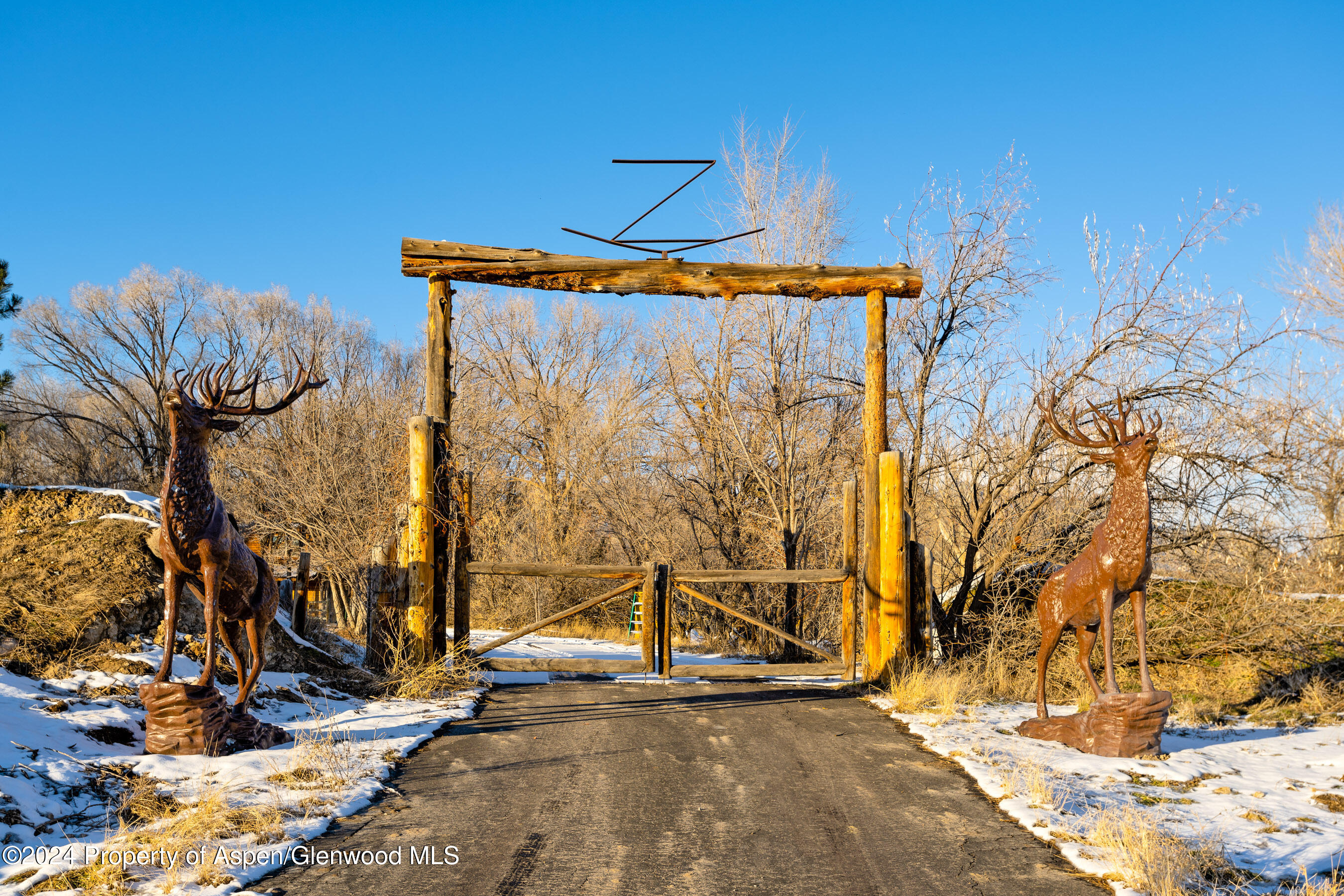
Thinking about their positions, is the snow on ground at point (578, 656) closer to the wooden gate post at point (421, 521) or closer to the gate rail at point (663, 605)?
the gate rail at point (663, 605)

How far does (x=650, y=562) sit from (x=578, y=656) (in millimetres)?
2822

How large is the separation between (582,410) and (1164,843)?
66.5 ft

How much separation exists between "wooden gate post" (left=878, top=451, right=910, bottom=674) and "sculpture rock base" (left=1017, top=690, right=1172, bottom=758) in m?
2.76

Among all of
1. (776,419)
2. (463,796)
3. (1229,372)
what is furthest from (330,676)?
(1229,372)

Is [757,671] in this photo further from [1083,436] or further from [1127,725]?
[1083,436]

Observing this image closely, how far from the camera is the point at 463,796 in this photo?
16.5 feet

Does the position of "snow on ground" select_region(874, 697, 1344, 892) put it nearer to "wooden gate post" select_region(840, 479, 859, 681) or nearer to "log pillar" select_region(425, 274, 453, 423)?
"wooden gate post" select_region(840, 479, 859, 681)

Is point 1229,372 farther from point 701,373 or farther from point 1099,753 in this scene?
point 701,373

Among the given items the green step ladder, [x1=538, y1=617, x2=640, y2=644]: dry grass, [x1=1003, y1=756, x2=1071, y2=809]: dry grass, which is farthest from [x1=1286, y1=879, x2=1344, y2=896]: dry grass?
the green step ladder

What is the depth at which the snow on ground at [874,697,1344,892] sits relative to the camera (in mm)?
4293

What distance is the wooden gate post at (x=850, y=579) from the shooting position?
9133mm

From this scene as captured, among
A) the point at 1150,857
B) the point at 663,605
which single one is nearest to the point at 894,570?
the point at 663,605

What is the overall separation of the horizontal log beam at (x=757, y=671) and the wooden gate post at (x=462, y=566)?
8.05ft

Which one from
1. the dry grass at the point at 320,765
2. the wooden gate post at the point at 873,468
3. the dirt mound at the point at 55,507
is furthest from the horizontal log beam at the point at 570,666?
the dirt mound at the point at 55,507
